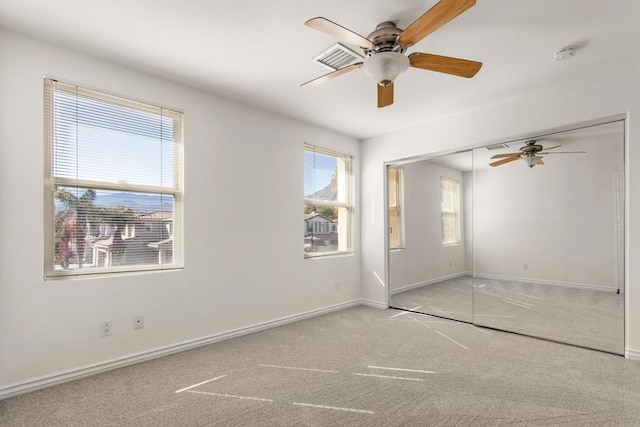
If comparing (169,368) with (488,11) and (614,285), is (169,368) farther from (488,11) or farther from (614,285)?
(614,285)

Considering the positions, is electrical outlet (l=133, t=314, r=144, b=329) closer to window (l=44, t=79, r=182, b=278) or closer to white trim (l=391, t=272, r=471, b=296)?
window (l=44, t=79, r=182, b=278)

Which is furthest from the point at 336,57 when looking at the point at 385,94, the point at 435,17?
the point at 435,17

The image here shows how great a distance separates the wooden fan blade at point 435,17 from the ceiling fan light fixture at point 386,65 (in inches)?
4.1

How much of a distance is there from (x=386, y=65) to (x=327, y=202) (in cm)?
260

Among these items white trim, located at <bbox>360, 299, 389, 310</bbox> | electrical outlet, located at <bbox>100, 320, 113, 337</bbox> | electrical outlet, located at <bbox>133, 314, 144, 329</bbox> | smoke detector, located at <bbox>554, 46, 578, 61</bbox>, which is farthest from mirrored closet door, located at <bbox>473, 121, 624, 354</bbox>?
electrical outlet, located at <bbox>100, 320, 113, 337</bbox>

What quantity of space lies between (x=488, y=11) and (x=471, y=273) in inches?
114

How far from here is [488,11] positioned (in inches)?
83.0

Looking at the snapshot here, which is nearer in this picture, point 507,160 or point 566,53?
point 566,53

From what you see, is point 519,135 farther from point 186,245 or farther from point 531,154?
point 186,245

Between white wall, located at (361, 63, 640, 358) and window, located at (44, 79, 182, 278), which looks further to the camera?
white wall, located at (361, 63, 640, 358)

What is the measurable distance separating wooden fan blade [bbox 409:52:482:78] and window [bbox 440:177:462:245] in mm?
2091

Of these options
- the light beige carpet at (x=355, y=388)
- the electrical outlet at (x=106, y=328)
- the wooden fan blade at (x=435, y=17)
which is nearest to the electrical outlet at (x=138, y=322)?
the electrical outlet at (x=106, y=328)

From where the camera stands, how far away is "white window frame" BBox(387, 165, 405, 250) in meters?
4.72

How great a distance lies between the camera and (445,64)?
2250mm
